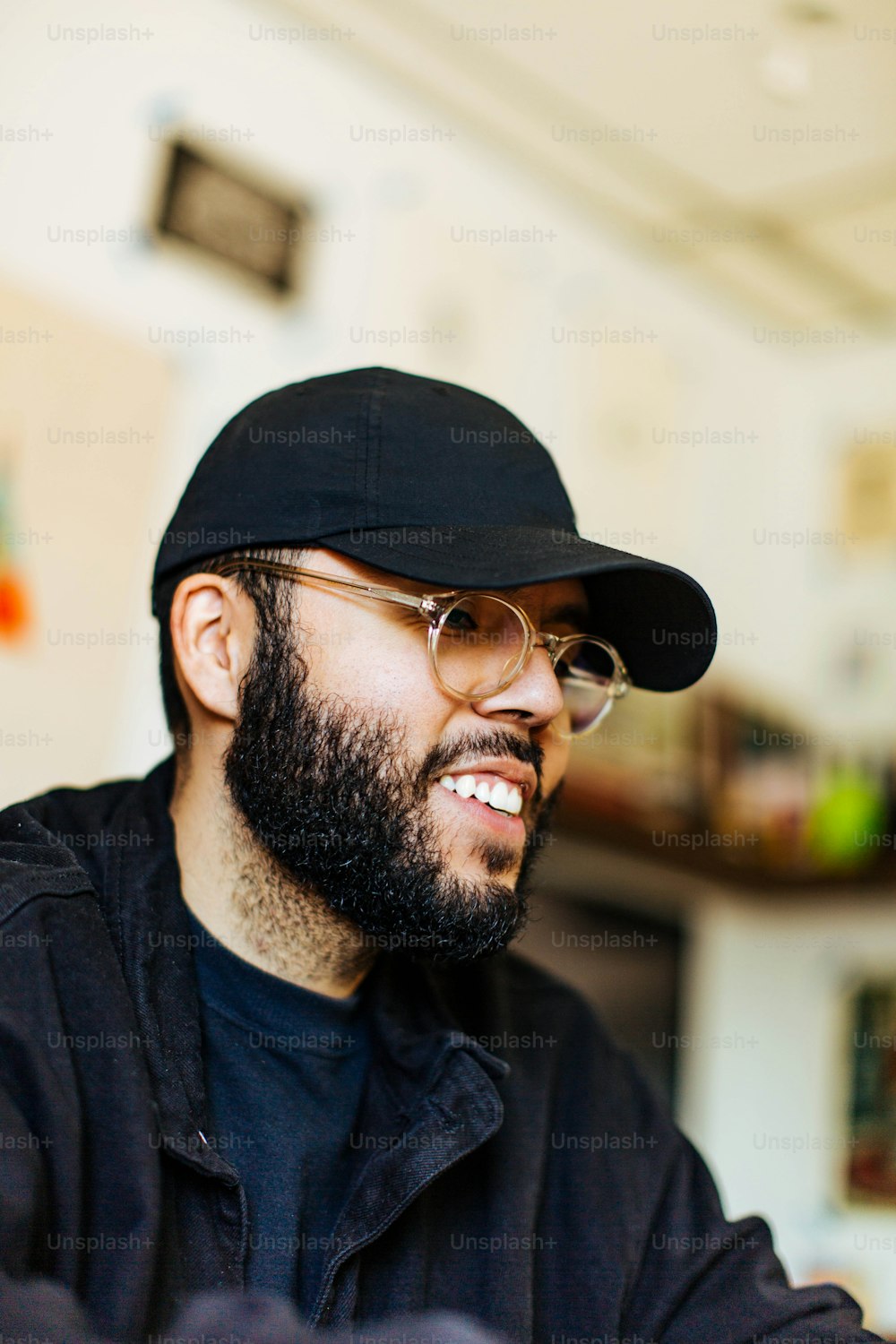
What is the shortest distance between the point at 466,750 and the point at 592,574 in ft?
0.69

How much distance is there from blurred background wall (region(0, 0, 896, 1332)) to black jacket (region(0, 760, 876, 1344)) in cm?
47

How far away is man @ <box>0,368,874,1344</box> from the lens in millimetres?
1104

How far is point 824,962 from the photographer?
3.21m

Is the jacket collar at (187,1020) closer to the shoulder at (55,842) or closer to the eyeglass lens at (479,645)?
the shoulder at (55,842)

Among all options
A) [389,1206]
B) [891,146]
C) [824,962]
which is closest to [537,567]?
[389,1206]

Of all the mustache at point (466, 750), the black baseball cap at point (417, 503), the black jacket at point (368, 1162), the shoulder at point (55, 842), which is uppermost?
the black baseball cap at point (417, 503)

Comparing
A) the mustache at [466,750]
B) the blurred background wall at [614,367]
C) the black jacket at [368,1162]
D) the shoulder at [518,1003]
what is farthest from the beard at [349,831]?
the blurred background wall at [614,367]

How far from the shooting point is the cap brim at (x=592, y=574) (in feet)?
3.77

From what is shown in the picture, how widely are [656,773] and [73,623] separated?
147 cm

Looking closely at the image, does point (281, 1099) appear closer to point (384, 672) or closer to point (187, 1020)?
point (187, 1020)

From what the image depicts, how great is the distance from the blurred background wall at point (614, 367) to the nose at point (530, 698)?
0.67m

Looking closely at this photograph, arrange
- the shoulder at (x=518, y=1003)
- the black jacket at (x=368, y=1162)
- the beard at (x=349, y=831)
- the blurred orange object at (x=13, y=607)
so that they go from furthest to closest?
the blurred orange object at (x=13, y=607), the shoulder at (x=518, y=1003), the beard at (x=349, y=831), the black jacket at (x=368, y=1162)

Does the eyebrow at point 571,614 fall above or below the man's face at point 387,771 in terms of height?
above

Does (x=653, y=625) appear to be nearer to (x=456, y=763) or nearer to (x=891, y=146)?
(x=456, y=763)
